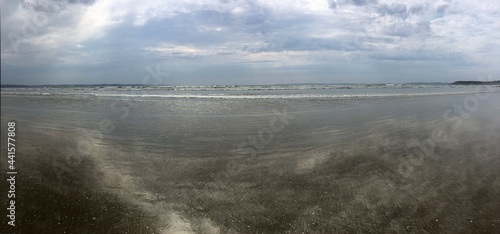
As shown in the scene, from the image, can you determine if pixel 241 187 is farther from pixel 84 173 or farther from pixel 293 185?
pixel 84 173

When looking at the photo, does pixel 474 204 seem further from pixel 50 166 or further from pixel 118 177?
pixel 50 166

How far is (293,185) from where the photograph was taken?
26.9 ft

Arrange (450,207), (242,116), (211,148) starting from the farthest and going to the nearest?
Answer: (242,116) < (211,148) < (450,207)

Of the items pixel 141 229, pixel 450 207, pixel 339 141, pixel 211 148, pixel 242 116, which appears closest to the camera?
pixel 141 229

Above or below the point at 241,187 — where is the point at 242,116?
above

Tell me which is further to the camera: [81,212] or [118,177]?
[118,177]

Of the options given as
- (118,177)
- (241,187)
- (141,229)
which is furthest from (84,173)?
(241,187)

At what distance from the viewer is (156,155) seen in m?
11.1

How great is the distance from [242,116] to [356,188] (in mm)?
12815

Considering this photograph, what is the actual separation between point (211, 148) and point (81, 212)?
5609 millimetres
